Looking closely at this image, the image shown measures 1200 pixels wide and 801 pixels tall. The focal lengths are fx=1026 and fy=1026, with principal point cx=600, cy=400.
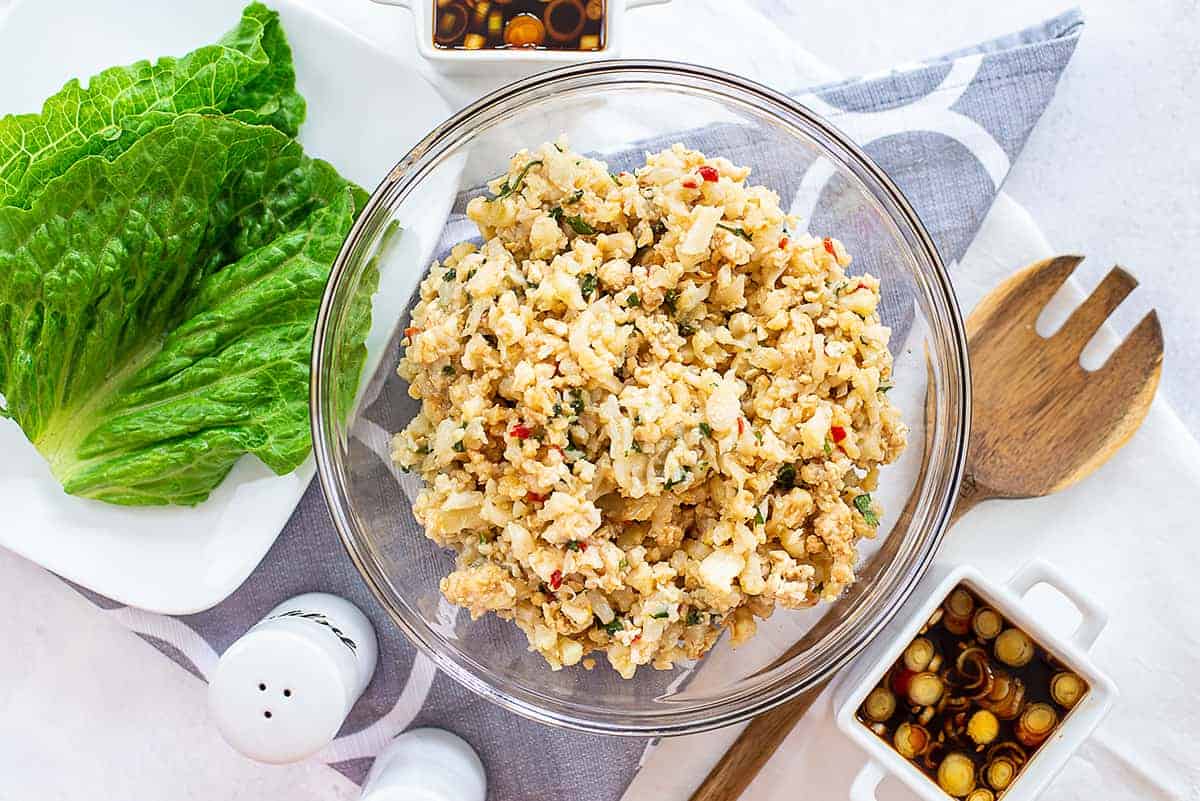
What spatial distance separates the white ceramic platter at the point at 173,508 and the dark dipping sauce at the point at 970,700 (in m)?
1.17

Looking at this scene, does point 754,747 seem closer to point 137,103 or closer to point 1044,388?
point 1044,388

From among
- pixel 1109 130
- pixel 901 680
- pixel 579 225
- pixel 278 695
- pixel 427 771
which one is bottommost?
pixel 427 771

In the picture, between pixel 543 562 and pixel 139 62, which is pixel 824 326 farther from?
pixel 139 62

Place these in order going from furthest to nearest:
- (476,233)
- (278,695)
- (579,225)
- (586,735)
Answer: (586,735), (476,233), (278,695), (579,225)

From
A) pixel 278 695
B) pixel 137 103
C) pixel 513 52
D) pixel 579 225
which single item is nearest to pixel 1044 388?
pixel 579 225

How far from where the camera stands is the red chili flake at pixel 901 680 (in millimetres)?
1907

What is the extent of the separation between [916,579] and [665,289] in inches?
24.5

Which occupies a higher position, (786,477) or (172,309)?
(786,477)

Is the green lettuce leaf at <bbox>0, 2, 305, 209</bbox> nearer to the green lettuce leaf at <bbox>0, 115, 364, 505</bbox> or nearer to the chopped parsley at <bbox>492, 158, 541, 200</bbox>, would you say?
the green lettuce leaf at <bbox>0, 115, 364, 505</bbox>

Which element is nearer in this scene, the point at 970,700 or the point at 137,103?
the point at 137,103

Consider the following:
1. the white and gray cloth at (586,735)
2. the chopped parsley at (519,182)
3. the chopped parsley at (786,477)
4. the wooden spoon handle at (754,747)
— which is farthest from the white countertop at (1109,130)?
the chopped parsley at (786,477)

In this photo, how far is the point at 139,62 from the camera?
1.79m

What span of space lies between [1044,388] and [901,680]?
23.8 inches

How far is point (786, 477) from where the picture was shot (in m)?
1.41
